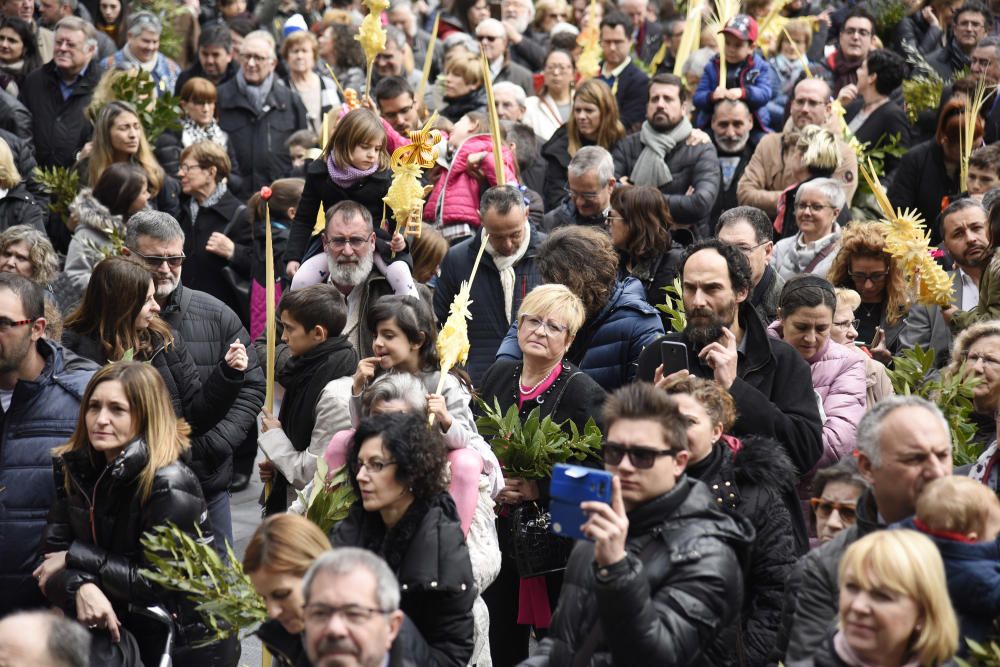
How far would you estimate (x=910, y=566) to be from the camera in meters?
4.13

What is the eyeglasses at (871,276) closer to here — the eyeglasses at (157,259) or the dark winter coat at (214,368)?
the dark winter coat at (214,368)

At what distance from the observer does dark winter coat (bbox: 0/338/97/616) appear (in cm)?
618

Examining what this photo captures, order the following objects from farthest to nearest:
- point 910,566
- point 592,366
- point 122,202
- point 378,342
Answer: point 122,202
point 592,366
point 378,342
point 910,566

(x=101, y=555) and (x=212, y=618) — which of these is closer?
(x=212, y=618)

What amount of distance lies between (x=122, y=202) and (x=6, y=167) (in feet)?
3.48

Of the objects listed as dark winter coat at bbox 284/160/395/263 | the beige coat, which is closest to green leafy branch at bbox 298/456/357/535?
dark winter coat at bbox 284/160/395/263

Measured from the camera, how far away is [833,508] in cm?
557

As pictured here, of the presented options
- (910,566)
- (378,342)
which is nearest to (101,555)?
(378,342)

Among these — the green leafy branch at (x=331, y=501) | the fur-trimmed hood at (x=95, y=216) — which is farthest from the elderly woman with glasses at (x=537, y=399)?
the fur-trimmed hood at (x=95, y=216)

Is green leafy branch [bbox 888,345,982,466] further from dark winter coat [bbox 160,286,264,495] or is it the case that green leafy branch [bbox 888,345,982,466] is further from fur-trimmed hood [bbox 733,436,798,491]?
dark winter coat [bbox 160,286,264,495]

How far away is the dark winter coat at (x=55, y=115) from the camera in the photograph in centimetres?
1245

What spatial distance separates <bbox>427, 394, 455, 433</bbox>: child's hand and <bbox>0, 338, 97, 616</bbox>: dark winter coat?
1.61 metres

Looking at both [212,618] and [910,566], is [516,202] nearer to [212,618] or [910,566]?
[212,618]

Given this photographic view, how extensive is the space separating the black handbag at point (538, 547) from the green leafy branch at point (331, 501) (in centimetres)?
106
